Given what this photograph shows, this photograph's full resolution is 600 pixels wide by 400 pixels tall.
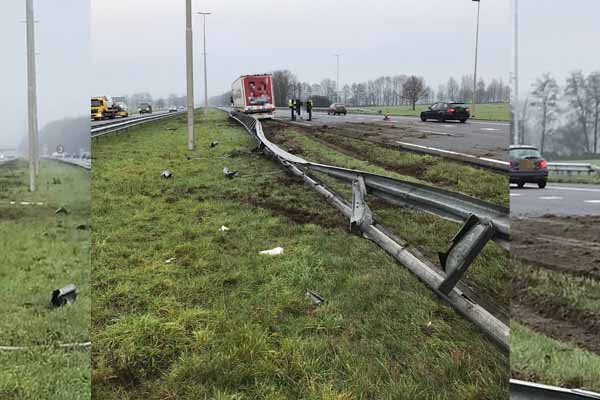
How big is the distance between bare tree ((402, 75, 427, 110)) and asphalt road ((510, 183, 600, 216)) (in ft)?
1.51

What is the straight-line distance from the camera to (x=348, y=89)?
74.1 inches

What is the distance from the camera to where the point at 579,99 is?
1.46 m

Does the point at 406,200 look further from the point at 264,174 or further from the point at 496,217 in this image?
the point at 264,174

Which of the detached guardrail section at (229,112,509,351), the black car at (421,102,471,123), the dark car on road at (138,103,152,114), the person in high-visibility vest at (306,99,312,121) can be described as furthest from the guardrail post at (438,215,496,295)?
the dark car on road at (138,103,152,114)

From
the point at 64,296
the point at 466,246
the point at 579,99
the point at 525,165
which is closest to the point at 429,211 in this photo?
the point at 466,246

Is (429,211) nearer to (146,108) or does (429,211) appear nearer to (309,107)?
(309,107)

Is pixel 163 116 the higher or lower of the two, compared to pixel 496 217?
higher

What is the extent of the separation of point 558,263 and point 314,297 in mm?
830

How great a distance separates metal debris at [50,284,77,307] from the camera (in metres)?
1.69

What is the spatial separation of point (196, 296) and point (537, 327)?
1177 mm

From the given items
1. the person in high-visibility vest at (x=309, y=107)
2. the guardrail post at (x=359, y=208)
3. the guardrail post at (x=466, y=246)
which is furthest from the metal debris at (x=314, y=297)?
the person in high-visibility vest at (x=309, y=107)

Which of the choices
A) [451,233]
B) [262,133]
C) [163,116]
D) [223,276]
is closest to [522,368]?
[451,233]

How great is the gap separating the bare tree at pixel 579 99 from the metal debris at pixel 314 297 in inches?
38.8

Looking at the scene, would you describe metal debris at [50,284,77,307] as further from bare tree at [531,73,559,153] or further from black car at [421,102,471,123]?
bare tree at [531,73,559,153]
